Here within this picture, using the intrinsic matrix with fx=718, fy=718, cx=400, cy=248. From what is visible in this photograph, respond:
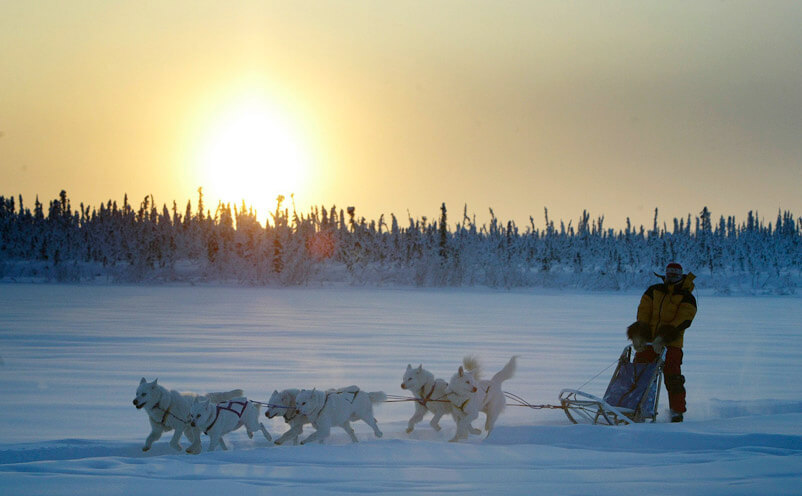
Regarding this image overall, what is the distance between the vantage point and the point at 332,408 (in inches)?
228

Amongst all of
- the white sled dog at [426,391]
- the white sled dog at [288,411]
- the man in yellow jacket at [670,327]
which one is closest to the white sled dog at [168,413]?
the white sled dog at [288,411]

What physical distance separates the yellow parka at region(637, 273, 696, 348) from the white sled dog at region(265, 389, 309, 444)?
347cm

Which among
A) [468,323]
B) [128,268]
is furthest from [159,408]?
[128,268]

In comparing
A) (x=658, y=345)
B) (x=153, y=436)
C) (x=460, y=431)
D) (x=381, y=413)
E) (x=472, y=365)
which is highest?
(x=658, y=345)

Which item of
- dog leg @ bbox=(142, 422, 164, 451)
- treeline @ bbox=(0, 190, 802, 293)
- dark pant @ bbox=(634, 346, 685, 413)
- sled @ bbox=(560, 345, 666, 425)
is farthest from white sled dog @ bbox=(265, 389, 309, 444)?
treeline @ bbox=(0, 190, 802, 293)

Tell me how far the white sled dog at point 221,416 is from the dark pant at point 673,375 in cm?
386

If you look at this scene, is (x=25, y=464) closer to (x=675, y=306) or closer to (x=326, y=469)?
(x=326, y=469)

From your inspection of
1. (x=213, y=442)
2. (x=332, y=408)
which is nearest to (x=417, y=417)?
(x=332, y=408)

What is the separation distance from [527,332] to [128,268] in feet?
118

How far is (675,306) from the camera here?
7.02 meters

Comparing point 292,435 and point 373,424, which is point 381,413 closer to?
point 373,424

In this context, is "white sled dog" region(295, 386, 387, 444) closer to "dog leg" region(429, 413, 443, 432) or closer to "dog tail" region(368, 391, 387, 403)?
"dog tail" region(368, 391, 387, 403)

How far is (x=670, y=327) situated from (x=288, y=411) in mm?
3734

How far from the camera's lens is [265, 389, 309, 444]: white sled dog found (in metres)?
5.74
